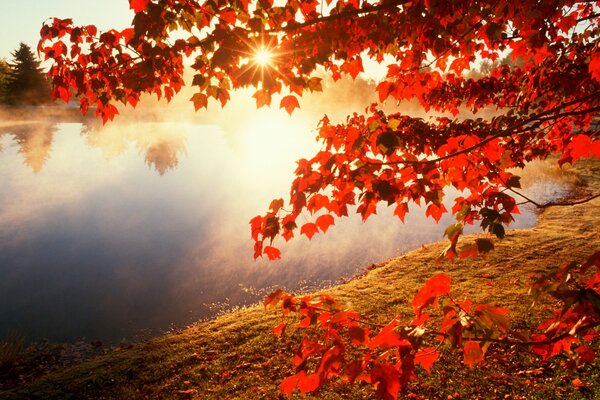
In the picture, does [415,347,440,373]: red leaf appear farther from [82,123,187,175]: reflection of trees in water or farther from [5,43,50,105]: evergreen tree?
[5,43,50,105]: evergreen tree

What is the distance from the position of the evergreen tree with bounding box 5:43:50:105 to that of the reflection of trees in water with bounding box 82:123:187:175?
49.6 ft

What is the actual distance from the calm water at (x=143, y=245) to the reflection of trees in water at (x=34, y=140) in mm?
626

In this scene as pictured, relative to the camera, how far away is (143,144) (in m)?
36.9

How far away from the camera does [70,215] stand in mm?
16266

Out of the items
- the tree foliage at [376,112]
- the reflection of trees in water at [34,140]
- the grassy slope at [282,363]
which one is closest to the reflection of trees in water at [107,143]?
the reflection of trees in water at [34,140]

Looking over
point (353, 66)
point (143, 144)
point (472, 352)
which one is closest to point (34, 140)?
point (143, 144)

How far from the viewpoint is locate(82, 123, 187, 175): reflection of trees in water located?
28263 mm

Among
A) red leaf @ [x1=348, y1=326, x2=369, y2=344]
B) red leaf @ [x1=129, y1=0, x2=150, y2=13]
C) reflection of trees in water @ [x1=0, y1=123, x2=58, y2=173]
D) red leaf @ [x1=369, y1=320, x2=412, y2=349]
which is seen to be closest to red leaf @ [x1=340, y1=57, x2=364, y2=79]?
red leaf @ [x1=129, y1=0, x2=150, y2=13]

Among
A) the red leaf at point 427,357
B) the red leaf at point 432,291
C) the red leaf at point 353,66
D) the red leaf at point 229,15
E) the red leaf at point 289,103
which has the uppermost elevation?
the red leaf at point 229,15

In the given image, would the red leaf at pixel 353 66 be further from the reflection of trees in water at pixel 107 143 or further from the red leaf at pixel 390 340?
the reflection of trees in water at pixel 107 143

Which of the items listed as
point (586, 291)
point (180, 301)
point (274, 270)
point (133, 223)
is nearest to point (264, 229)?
point (586, 291)

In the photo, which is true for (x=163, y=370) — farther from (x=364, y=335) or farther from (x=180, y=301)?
(x=364, y=335)

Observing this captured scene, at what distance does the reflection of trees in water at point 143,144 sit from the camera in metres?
28.3

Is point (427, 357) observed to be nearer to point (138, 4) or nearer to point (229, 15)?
point (229, 15)
